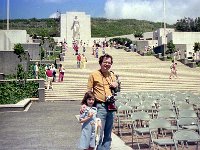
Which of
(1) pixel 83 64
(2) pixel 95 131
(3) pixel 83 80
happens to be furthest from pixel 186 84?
(2) pixel 95 131

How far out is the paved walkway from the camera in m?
9.76

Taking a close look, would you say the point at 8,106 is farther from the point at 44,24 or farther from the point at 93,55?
the point at 44,24

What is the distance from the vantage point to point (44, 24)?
113 meters

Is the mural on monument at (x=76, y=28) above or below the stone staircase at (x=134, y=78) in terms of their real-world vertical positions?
above

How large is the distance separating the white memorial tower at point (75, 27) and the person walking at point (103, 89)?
61.4 meters

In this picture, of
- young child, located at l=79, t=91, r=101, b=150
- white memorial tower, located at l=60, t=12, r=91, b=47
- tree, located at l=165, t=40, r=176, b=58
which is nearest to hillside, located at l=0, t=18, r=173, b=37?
white memorial tower, located at l=60, t=12, r=91, b=47

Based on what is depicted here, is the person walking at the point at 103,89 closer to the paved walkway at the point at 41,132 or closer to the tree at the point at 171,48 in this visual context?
the paved walkway at the point at 41,132

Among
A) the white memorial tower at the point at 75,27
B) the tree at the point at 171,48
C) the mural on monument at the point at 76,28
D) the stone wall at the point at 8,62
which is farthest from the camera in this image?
the white memorial tower at the point at 75,27

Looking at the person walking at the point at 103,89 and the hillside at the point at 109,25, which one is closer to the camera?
the person walking at the point at 103,89

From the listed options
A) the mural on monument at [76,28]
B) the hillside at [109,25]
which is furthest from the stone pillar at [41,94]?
the hillside at [109,25]

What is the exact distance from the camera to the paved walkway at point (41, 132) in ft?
32.0

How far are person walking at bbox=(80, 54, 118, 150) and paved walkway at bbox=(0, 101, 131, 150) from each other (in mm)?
1916

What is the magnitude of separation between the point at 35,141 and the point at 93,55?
128 feet

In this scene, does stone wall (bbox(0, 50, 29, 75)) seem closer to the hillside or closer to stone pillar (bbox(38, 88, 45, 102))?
stone pillar (bbox(38, 88, 45, 102))
